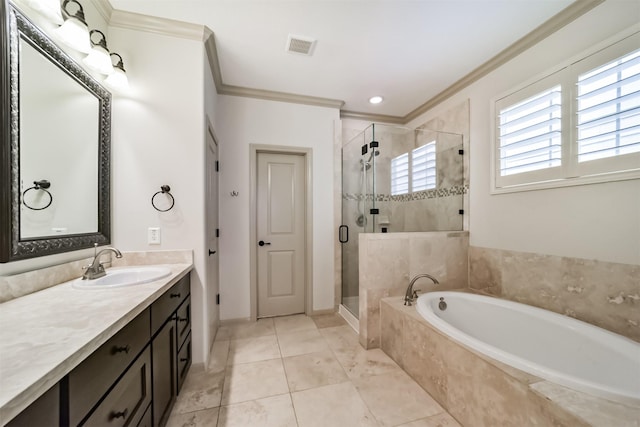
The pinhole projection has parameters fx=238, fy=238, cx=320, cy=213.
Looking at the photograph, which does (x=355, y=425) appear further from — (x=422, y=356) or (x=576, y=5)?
(x=576, y=5)

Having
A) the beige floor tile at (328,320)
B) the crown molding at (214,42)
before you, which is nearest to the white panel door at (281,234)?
the beige floor tile at (328,320)

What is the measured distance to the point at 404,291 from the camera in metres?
2.20

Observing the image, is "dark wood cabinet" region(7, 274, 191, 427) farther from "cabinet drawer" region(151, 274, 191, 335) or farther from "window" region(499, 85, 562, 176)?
"window" region(499, 85, 562, 176)

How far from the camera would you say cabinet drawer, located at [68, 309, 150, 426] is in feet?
2.13

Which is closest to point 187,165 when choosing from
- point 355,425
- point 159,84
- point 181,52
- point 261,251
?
point 159,84

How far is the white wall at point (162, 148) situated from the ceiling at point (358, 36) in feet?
0.91

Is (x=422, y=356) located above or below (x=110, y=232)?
below

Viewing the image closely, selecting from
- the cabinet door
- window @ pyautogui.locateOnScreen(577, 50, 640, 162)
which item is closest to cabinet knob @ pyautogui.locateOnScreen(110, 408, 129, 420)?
the cabinet door

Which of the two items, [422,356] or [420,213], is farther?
[420,213]

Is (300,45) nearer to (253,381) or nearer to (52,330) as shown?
(52,330)

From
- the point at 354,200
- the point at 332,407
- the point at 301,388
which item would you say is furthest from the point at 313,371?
the point at 354,200

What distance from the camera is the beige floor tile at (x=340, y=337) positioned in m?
2.19

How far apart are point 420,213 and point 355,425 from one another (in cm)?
197

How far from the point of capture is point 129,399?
3.08ft
